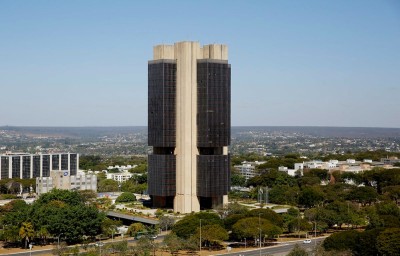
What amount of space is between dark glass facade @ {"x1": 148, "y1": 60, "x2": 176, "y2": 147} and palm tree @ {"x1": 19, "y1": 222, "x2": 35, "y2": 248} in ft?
66.7

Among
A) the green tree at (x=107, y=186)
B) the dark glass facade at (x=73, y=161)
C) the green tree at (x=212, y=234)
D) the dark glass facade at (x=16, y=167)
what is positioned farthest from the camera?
the dark glass facade at (x=73, y=161)

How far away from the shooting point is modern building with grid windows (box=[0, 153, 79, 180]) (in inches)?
4353

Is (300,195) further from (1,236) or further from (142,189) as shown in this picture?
(1,236)

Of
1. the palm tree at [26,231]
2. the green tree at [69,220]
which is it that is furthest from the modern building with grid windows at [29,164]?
the palm tree at [26,231]

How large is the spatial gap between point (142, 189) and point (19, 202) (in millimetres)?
25792

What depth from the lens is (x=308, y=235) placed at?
59.0 meters

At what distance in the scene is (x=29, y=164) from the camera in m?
112

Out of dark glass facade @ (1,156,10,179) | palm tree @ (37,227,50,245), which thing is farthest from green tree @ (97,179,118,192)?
palm tree @ (37,227,50,245)

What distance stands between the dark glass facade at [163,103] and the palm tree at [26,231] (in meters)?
20.3

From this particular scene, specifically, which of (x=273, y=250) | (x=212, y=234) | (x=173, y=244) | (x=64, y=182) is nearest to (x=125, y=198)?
(x=64, y=182)

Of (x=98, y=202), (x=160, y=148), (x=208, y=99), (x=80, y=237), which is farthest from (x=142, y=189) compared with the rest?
(x=80, y=237)

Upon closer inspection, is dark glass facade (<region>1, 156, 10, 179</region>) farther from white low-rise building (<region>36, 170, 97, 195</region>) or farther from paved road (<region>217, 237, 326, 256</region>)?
paved road (<region>217, 237, 326, 256</region>)

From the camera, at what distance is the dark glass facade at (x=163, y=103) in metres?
70.4

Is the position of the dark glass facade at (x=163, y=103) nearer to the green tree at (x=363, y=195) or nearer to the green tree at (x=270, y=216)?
the green tree at (x=270, y=216)
